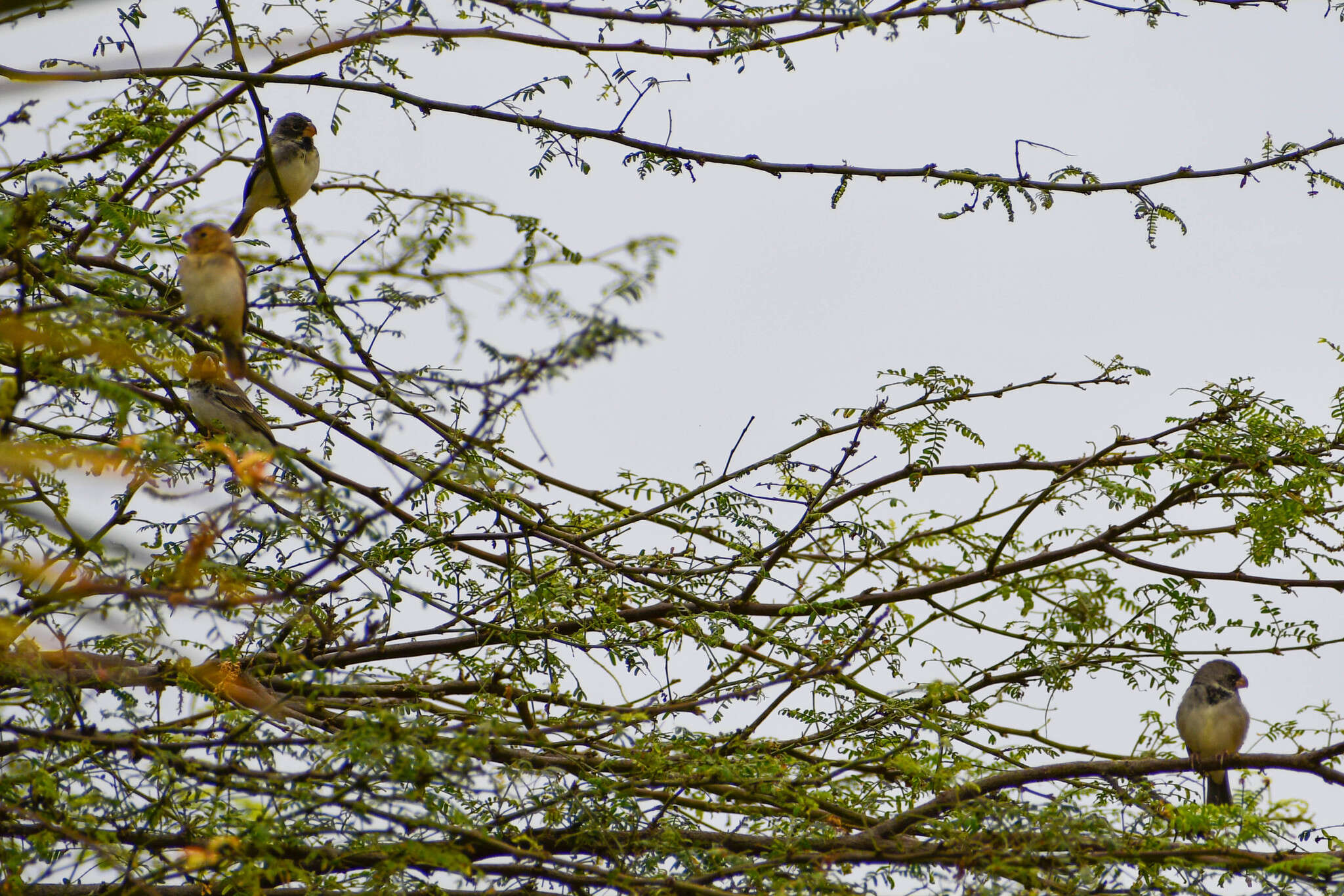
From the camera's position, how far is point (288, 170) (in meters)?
5.31

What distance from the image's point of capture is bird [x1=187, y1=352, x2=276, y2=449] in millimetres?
4703

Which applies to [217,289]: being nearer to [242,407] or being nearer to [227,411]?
[242,407]

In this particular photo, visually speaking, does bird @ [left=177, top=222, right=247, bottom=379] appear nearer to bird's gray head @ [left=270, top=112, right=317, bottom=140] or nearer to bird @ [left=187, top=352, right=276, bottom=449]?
bird @ [left=187, top=352, right=276, bottom=449]

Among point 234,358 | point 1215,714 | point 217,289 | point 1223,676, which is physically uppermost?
point 217,289

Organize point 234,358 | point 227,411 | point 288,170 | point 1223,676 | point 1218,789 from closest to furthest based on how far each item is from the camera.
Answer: point 234,358 < point 1218,789 < point 227,411 < point 288,170 < point 1223,676

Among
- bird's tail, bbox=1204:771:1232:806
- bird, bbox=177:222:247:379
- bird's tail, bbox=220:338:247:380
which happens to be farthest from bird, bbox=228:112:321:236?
bird's tail, bbox=1204:771:1232:806

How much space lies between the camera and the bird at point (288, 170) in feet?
Answer: 17.4

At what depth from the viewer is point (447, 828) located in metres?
2.50

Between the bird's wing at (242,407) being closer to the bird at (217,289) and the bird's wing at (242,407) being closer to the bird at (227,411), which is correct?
the bird at (227,411)

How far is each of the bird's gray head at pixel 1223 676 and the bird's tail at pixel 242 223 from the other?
458 centimetres

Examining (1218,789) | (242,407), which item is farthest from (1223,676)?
(242,407)

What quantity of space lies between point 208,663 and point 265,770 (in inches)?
28.4

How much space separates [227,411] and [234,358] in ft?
4.00

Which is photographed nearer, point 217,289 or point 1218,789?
point 217,289
